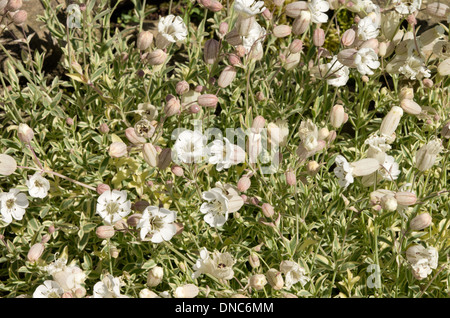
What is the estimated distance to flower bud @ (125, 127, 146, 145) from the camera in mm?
1740

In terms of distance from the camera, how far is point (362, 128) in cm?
239

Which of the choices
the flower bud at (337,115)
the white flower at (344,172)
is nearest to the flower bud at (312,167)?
the white flower at (344,172)

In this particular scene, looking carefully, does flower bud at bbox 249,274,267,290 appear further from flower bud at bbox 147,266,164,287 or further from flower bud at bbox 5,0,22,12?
flower bud at bbox 5,0,22,12

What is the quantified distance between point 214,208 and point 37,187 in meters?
0.65

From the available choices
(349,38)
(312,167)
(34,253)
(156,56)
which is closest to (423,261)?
(312,167)

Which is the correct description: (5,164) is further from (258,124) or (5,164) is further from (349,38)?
(349,38)

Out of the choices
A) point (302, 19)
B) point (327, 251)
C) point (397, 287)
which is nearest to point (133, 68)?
point (302, 19)

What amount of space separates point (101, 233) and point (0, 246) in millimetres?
646

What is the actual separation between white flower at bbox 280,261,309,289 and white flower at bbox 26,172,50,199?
87cm

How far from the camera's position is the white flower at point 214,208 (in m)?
1.68

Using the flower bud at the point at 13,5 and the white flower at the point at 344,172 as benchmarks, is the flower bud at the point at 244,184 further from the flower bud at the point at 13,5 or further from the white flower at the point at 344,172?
the flower bud at the point at 13,5

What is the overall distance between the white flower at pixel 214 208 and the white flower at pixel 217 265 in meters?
0.11

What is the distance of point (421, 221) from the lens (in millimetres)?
1629

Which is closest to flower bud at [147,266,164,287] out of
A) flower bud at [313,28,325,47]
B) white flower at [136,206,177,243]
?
white flower at [136,206,177,243]
